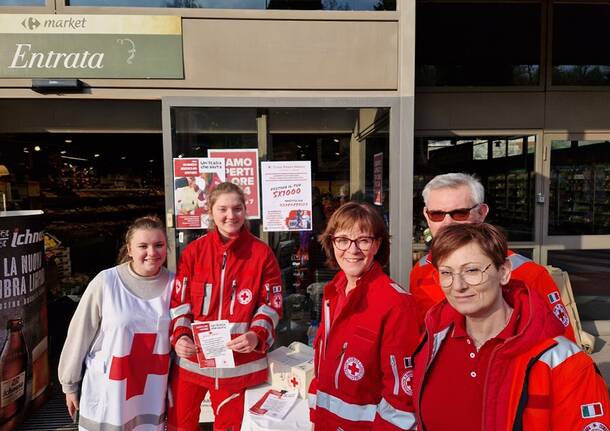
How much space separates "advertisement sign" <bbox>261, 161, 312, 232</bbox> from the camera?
3.54 meters

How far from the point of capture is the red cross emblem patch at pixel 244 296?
85.4 inches

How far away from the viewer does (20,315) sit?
298 cm

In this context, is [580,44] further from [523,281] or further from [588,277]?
[523,281]

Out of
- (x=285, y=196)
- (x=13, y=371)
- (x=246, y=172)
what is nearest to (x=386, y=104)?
(x=285, y=196)

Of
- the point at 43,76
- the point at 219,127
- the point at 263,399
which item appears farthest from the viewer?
the point at 219,127

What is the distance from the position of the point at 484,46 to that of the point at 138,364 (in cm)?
460

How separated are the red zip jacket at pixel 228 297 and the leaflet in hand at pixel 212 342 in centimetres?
7

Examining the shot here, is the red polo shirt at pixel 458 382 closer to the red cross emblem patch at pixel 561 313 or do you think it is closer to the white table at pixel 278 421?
the red cross emblem patch at pixel 561 313

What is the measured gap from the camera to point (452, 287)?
120 centimetres

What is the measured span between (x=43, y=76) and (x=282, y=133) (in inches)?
78.4

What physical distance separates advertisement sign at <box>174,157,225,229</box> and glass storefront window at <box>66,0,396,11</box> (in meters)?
1.31

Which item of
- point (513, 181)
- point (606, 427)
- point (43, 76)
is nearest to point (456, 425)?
point (606, 427)

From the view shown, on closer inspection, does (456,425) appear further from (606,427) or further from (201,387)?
(201,387)

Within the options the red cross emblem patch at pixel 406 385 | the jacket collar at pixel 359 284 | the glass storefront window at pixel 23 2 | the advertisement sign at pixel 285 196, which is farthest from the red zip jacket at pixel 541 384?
the glass storefront window at pixel 23 2
